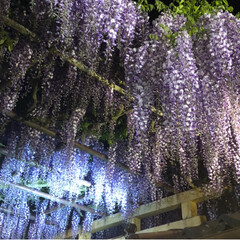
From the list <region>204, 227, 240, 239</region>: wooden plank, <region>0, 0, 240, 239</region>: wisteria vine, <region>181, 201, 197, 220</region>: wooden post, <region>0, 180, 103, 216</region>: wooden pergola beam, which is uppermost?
<region>0, 0, 240, 239</region>: wisteria vine

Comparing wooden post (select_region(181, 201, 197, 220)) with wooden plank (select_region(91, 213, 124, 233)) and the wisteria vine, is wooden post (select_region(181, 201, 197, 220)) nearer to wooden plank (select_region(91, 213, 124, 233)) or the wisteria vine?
the wisteria vine

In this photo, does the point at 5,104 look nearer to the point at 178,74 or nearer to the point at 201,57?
the point at 178,74

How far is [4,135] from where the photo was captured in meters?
5.66

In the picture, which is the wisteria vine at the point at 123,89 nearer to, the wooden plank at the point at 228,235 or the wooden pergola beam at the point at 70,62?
the wooden pergola beam at the point at 70,62

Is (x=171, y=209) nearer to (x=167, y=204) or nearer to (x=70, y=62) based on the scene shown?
(x=167, y=204)

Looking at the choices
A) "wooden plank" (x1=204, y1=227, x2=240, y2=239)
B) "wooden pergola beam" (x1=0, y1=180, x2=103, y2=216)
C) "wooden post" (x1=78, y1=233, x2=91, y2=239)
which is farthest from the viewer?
"wooden post" (x1=78, y1=233, x2=91, y2=239)

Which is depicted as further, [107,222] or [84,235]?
[84,235]

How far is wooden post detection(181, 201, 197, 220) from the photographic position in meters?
6.05

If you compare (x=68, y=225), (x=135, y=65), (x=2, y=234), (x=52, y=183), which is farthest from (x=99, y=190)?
(x=135, y=65)

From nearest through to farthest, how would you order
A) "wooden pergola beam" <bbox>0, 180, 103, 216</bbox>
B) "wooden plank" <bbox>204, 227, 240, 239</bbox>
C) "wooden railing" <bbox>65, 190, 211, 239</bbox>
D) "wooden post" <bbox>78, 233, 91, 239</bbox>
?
"wooden plank" <bbox>204, 227, 240, 239</bbox>
"wooden railing" <bbox>65, 190, 211, 239</bbox>
"wooden pergola beam" <bbox>0, 180, 103, 216</bbox>
"wooden post" <bbox>78, 233, 91, 239</bbox>

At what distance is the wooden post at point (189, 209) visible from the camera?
238 inches

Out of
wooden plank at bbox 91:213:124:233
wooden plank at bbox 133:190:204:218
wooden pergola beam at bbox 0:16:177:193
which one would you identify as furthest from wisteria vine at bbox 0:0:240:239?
wooden plank at bbox 91:213:124:233

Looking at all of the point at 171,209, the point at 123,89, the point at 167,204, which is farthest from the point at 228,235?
the point at 171,209

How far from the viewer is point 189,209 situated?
6.13 metres
